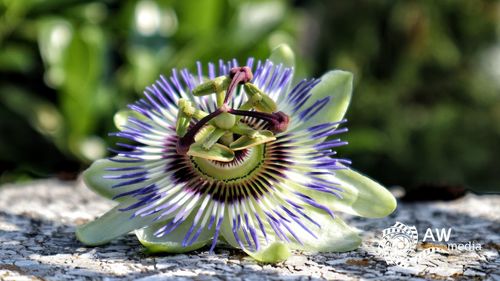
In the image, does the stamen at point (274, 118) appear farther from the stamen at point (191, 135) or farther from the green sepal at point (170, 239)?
the green sepal at point (170, 239)

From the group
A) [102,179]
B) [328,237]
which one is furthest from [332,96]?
[102,179]

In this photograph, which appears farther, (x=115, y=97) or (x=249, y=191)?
(x=115, y=97)

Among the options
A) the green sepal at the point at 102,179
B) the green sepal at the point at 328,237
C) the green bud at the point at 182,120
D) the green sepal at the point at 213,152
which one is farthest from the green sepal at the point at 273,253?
the green sepal at the point at 102,179

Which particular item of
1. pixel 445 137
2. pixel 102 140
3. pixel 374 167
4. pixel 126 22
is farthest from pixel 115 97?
pixel 445 137

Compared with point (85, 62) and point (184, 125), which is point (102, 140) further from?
point (184, 125)

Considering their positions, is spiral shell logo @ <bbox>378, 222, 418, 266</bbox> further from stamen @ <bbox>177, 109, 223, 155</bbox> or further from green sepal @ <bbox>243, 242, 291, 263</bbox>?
stamen @ <bbox>177, 109, 223, 155</bbox>

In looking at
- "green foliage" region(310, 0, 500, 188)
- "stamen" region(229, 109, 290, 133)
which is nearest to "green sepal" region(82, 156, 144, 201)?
"stamen" region(229, 109, 290, 133)
